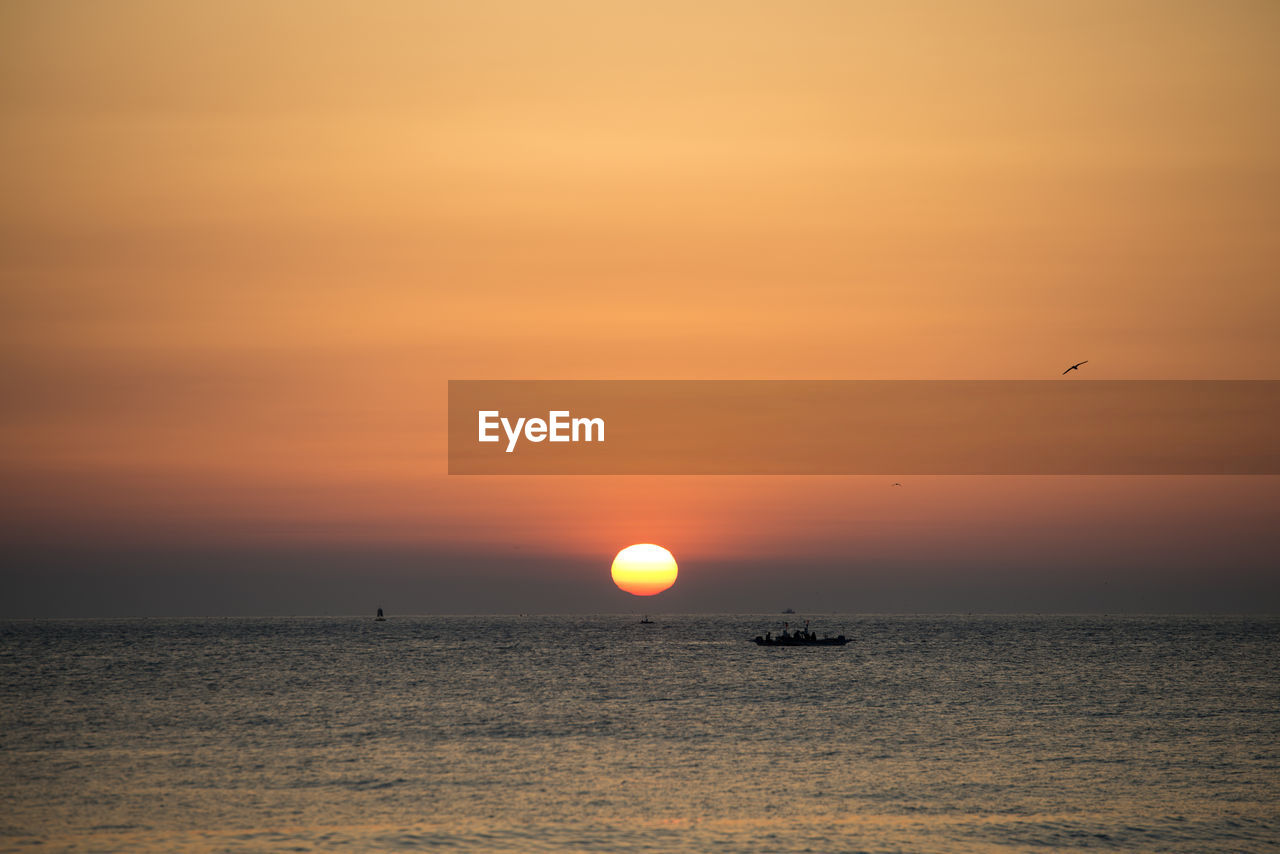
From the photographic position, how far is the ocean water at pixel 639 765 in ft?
157

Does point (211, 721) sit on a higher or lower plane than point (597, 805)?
higher

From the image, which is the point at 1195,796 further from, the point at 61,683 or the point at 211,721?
the point at 61,683

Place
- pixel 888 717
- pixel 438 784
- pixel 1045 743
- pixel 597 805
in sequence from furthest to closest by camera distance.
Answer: pixel 888 717 → pixel 1045 743 → pixel 438 784 → pixel 597 805

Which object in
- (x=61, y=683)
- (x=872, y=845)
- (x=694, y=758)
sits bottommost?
(x=872, y=845)

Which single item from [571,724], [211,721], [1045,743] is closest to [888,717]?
[1045,743]

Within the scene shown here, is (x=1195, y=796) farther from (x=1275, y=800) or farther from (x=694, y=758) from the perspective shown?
(x=694, y=758)

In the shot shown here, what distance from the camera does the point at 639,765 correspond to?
65.1 metres

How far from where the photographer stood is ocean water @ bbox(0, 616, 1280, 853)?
47.9 meters

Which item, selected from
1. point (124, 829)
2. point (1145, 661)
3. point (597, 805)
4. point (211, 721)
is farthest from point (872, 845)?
point (1145, 661)

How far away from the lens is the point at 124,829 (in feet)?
157

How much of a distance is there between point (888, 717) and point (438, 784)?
144 feet

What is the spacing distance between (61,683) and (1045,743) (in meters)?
102

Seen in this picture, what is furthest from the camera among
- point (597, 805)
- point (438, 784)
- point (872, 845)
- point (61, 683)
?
point (61, 683)

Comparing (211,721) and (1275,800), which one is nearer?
(1275,800)
